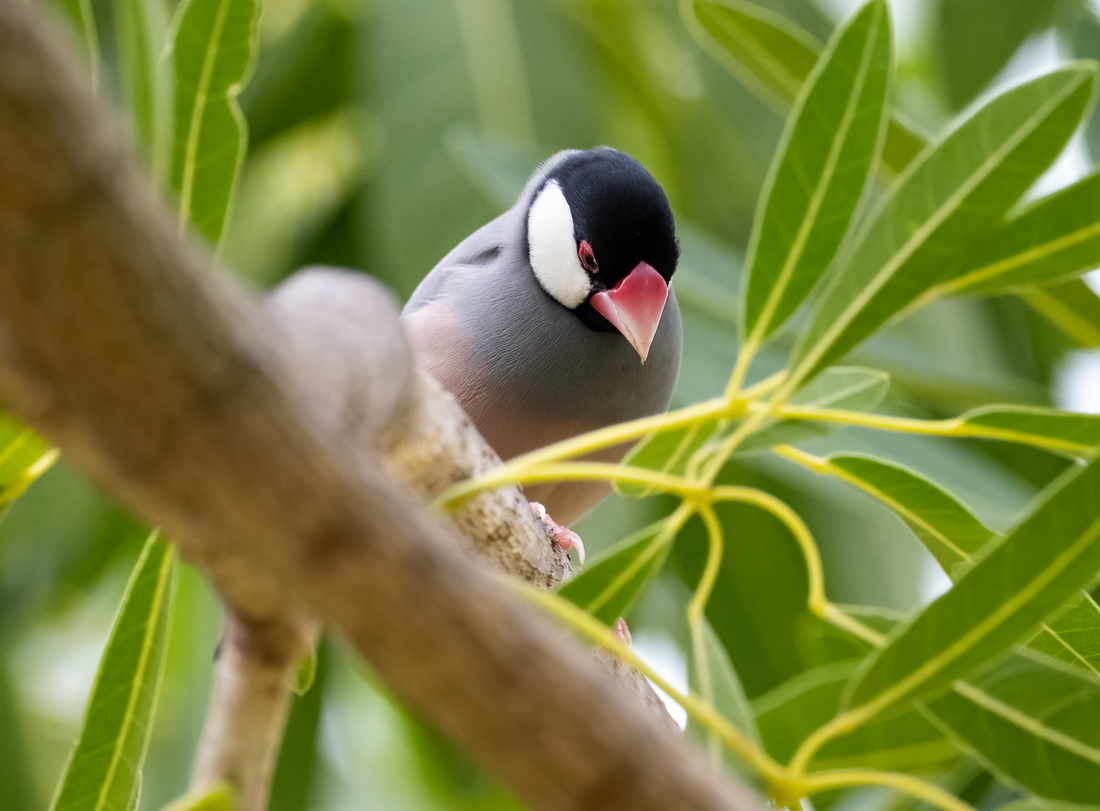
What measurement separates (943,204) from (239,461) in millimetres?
601

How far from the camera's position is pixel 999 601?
685mm

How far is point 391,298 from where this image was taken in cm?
60

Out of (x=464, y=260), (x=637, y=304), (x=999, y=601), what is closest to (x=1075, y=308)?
(x=637, y=304)

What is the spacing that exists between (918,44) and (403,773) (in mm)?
2042

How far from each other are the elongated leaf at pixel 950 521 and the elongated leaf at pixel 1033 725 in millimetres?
60

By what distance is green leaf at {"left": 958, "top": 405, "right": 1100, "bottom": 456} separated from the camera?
2.67 ft

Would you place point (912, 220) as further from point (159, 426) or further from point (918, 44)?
point (918, 44)

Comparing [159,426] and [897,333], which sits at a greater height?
[159,426]

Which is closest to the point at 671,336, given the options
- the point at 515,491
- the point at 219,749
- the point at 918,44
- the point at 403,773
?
the point at 515,491

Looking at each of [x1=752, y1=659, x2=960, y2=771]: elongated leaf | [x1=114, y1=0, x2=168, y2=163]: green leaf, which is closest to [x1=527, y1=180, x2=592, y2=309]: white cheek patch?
[x1=114, y1=0, x2=168, y2=163]: green leaf

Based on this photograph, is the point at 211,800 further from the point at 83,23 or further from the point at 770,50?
the point at 770,50

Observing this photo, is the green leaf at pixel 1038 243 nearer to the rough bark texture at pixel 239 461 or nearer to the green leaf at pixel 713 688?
the green leaf at pixel 713 688

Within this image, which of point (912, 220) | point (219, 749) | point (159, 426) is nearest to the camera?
point (159, 426)

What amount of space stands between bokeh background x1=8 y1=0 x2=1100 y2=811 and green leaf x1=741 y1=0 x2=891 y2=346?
712mm
